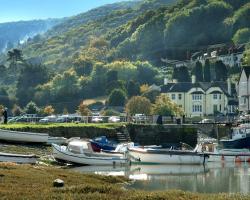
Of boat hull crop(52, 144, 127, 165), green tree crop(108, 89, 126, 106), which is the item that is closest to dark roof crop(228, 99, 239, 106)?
green tree crop(108, 89, 126, 106)

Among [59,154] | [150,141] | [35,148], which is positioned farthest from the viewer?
[150,141]

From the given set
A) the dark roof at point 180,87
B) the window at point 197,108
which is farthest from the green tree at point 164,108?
the dark roof at point 180,87

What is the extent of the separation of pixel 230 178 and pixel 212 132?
44.4 meters

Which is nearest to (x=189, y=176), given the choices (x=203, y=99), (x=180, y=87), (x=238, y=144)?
(x=238, y=144)

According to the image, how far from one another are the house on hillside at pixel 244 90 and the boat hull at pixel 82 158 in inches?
3003

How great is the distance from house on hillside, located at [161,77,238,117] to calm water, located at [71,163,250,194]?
69484 millimetres

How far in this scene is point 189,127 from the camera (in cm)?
A: 8975

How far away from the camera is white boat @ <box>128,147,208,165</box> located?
66.0 m

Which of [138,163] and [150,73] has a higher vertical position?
[150,73]

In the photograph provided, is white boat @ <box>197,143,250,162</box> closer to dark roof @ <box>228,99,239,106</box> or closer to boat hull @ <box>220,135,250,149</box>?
boat hull @ <box>220,135,250,149</box>

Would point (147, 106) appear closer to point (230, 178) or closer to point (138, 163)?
point (138, 163)

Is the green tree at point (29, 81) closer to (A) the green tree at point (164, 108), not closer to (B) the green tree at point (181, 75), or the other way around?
(B) the green tree at point (181, 75)

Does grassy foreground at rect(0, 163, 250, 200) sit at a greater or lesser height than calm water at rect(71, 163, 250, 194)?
greater

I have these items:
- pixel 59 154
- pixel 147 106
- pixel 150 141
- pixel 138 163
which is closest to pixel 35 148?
pixel 59 154
